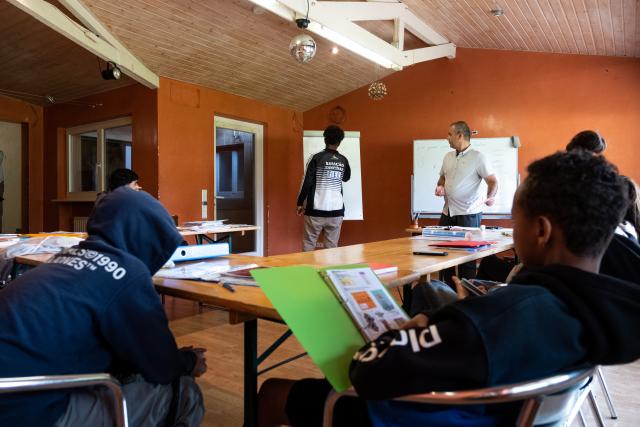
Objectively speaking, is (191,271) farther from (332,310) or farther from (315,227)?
(315,227)

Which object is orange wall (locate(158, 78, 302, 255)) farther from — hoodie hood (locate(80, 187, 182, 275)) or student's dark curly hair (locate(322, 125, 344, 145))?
hoodie hood (locate(80, 187, 182, 275))

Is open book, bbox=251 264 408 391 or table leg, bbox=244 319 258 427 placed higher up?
open book, bbox=251 264 408 391

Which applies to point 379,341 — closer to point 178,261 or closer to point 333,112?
point 178,261

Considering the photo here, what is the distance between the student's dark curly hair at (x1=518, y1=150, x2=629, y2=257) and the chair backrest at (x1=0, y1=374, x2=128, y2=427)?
949mm

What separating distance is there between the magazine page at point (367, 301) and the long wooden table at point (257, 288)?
162 mm

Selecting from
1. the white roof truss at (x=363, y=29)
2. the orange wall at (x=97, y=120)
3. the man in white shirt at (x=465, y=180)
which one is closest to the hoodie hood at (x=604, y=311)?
the man in white shirt at (x=465, y=180)

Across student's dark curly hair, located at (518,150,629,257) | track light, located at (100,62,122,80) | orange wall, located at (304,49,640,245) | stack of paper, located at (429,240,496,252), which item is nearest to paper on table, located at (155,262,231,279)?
student's dark curly hair, located at (518,150,629,257)

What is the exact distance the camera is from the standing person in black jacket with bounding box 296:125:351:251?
4.30m

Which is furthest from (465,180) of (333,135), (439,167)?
(439,167)

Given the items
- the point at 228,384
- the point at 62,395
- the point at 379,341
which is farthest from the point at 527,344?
the point at 228,384

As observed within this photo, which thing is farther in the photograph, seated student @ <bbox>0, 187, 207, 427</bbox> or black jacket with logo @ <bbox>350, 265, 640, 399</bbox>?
seated student @ <bbox>0, 187, 207, 427</bbox>

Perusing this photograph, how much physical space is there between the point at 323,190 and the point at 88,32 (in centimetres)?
253

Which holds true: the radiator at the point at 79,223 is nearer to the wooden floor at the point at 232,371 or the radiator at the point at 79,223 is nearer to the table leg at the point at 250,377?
the wooden floor at the point at 232,371

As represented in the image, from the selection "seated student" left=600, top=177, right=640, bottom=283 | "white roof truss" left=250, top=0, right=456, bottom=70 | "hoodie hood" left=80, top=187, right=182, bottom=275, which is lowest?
"seated student" left=600, top=177, right=640, bottom=283
